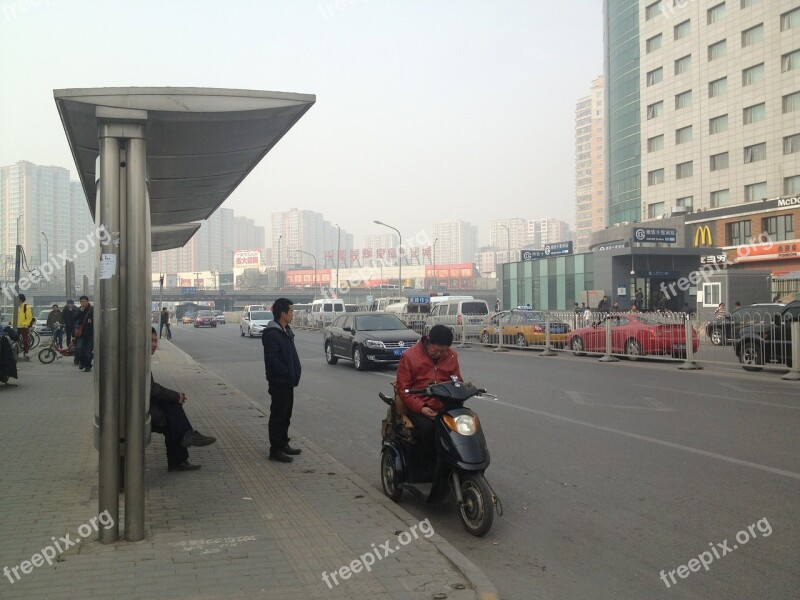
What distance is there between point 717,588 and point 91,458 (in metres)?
6.31

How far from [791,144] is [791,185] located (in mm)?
2906

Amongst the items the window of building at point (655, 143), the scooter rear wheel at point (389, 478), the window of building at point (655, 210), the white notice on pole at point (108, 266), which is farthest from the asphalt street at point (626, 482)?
the window of building at point (655, 143)

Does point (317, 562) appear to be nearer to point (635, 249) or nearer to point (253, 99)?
point (253, 99)

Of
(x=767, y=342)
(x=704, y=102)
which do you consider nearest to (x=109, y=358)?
(x=767, y=342)

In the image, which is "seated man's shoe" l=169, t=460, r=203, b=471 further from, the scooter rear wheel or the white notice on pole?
the white notice on pole

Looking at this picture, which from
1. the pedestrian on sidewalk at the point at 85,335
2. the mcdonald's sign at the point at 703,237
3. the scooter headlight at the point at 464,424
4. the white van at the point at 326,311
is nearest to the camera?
the scooter headlight at the point at 464,424

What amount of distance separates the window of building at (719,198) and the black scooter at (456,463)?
181 feet

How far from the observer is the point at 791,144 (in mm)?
49875

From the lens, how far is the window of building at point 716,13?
5519 centimetres

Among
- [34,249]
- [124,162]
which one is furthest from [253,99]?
[34,249]

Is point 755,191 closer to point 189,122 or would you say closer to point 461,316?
point 461,316

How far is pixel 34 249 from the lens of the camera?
5872 cm
